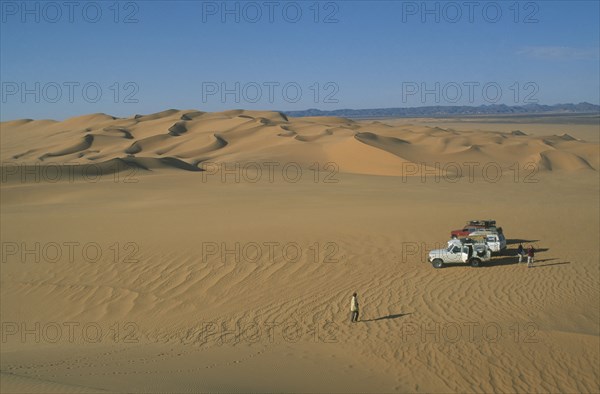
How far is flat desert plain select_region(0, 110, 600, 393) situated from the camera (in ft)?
30.9

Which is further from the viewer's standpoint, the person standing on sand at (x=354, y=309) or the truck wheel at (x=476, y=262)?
the truck wheel at (x=476, y=262)

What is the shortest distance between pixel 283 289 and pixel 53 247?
29.3 ft

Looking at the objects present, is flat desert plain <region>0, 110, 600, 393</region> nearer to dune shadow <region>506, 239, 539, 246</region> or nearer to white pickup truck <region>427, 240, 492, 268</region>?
dune shadow <region>506, 239, 539, 246</region>

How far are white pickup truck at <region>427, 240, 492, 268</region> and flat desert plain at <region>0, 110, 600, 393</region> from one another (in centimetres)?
24

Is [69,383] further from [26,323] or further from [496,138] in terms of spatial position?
[496,138]

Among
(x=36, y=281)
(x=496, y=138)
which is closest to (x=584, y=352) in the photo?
(x=36, y=281)

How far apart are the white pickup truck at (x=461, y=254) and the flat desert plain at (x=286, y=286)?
0.80 ft

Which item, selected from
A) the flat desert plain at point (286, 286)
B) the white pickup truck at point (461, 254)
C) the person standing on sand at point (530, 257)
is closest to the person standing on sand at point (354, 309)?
the flat desert plain at point (286, 286)

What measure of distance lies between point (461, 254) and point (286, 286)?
5.12 meters

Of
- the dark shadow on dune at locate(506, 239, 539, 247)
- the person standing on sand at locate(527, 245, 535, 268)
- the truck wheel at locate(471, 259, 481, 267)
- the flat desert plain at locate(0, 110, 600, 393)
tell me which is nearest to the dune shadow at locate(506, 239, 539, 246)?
the dark shadow on dune at locate(506, 239, 539, 247)

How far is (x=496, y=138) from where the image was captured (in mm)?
54000

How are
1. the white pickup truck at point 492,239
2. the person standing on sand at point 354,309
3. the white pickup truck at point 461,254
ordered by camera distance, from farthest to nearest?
1. the white pickup truck at point 492,239
2. the white pickup truck at point 461,254
3. the person standing on sand at point 354,309

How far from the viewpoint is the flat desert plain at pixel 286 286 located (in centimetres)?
942

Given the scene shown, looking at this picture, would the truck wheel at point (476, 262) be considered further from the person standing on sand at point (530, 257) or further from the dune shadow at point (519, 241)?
the dune shadow at point (519, 241)
